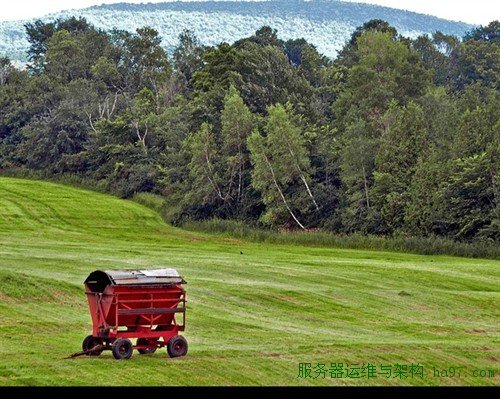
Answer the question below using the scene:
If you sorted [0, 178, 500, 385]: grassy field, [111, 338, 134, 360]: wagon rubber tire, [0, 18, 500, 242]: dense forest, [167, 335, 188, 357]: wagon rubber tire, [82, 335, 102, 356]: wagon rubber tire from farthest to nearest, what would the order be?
[0, 18, 500, 242]: dense forest
[167, 335, 188, 357]: wagon rubber tire
[82, 335, 102, 356]: wagon rubber tire
[111, 338, 134, 360]: wagon rubber tire
[0, 178, 500, 385]: grassy field

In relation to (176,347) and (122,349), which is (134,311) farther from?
(176,347)

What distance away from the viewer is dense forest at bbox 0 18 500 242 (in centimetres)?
8262

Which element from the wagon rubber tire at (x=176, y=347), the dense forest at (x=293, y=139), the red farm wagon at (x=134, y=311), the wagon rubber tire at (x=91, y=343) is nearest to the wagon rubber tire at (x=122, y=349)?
the red farm wagon at (x=134, y=311)

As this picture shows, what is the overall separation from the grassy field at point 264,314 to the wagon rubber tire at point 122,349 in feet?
0.67

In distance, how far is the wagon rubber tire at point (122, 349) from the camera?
78.6 ft

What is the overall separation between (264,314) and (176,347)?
12152mm

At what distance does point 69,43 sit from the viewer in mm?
156375

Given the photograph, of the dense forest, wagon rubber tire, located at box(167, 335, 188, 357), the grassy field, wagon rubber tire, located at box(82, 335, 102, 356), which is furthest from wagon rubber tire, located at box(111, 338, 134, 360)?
the dense forest

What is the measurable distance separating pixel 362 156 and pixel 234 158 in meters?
10.9

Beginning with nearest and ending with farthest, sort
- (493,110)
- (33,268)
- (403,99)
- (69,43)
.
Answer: (33,268) → (493,110) → (403,99) → (69,43)

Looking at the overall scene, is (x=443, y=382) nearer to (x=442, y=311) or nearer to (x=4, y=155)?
(x=442, y=311)

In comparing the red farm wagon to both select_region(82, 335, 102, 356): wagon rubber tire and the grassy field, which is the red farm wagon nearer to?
select_region(82, 335, 102, 356): wagon rubber tire

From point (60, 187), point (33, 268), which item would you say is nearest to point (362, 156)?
point (60, 187)

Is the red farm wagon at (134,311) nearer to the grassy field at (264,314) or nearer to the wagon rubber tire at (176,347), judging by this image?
the wagon rubber tire at (176,347)
